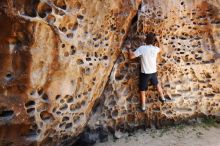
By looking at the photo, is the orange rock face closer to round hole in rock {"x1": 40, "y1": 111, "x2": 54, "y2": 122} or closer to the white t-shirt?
round hole in rock {"x1": 40, "y1": 111, "x2": 54, "y2": 122}

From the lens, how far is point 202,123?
4805mm

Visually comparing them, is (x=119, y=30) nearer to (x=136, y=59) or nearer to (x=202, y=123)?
(x=136, y=59)

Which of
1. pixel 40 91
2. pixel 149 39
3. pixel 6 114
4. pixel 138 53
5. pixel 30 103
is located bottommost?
pixel 6 114

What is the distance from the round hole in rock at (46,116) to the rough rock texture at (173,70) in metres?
0.77

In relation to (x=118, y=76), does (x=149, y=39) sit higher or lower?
higher

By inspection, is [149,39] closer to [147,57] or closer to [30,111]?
Result: [147,57]

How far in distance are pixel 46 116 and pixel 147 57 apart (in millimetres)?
1585

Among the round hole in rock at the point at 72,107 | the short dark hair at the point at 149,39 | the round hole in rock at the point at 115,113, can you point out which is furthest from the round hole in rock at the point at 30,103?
the short dark hair at the point at 149,39

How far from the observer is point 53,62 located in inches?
146

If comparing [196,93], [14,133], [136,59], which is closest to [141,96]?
[136,59]

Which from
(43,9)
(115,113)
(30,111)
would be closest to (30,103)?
(30,111)

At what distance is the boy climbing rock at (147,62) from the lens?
14.5 ft

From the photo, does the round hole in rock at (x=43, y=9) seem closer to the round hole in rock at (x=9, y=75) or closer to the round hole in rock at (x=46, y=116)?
the round hole in rock at (x=9, y=75)

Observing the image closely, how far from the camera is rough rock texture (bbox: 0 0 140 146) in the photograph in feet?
11.3
